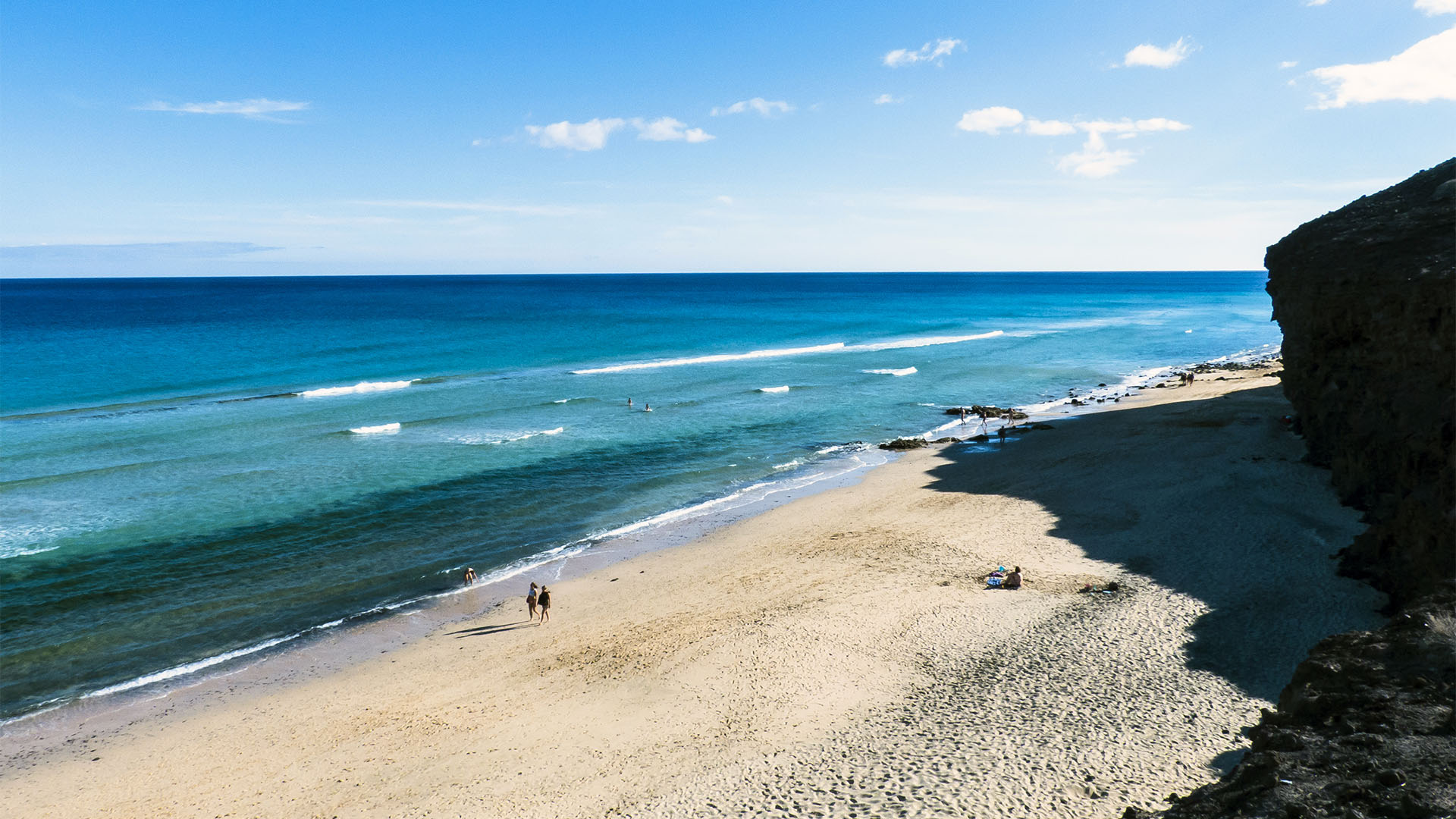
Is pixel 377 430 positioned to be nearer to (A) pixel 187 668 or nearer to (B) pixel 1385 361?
(A) pixel 187 668

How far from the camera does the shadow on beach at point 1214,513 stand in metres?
14.6

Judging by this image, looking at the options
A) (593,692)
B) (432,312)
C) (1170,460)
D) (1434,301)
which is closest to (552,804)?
(593,692)

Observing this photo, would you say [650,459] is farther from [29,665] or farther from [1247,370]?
[1247,370]

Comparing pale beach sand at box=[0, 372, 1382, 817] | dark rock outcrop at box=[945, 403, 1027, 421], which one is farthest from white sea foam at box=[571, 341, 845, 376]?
pale beach sand at box=[0, 372, 1382, 817]

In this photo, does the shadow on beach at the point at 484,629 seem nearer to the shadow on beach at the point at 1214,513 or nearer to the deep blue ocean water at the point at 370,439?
the deep blue ocean water at the point at 370,439

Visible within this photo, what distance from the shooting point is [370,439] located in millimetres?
35500

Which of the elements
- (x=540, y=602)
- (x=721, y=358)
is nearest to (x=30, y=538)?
(x=540, y=602)

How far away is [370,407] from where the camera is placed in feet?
142

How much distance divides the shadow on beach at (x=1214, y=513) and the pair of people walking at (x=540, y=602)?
10977 millimetres

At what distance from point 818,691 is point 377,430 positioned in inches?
1177

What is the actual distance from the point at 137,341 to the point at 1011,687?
8336 cm

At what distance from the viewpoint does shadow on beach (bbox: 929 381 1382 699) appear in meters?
14.6

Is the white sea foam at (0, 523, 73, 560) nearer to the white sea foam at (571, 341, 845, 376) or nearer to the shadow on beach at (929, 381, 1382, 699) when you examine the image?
the shadow on beach at (929, 381, 1382, 699)

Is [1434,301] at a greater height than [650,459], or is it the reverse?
[1434,301]
